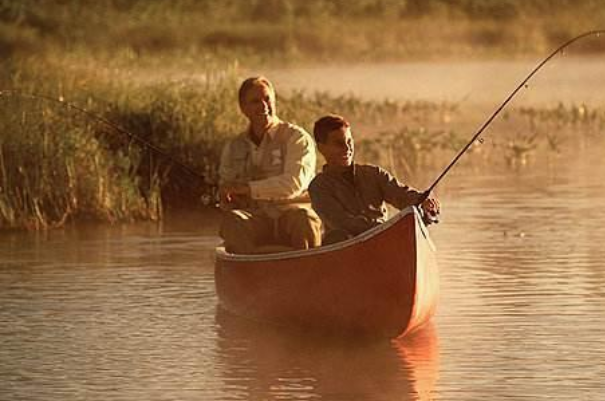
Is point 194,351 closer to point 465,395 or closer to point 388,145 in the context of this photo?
point 465,395

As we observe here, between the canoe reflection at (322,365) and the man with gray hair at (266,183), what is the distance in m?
0.50

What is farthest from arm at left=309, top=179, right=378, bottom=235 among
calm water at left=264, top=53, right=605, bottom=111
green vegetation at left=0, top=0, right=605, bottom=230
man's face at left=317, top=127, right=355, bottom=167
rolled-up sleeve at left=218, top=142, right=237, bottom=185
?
calm water at left=264, top=53, right=605, bottom=111

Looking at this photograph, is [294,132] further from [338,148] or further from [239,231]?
[338,148]

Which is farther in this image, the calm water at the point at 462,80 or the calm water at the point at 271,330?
the calm water at the point at 462,80

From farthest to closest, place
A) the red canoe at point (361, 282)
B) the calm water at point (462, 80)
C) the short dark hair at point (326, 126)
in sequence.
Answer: the calm water at point (462, 80) < the short dark hair at point (326, 126) < the red canoe at point (361, 282)

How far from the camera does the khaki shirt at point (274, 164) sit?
48.3 feet

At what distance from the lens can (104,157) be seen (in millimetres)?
19656

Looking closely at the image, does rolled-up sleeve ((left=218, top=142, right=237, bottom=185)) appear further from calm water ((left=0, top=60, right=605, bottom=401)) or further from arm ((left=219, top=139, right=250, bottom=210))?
calm water ((left=0, top=60, right=605, bottom=401))

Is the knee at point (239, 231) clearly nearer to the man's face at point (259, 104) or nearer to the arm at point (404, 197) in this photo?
the man's face at point (259, 104)

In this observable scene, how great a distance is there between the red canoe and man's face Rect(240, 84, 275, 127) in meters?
0.83

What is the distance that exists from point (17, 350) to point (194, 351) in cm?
87

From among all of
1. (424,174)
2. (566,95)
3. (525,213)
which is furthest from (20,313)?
(566,95)

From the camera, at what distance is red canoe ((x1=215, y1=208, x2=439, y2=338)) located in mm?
13398


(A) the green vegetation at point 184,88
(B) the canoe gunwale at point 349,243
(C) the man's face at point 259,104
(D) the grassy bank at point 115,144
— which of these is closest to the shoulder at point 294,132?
(C) the man's face at point 259,104
